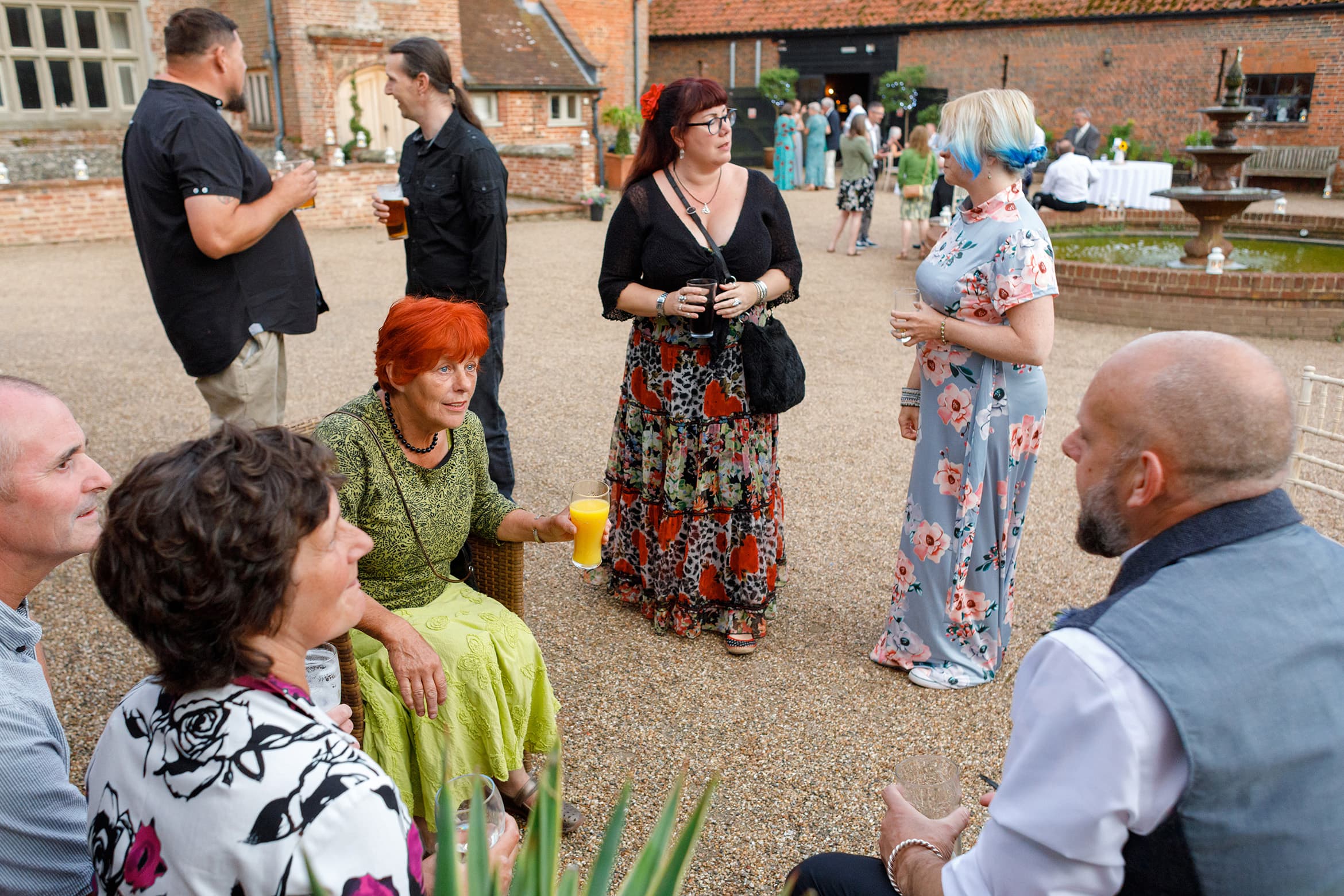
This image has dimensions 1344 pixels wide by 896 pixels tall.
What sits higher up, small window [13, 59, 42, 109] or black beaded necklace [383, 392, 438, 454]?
small window [13, 59, 42, 109]

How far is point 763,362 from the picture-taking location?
3639 millimetres

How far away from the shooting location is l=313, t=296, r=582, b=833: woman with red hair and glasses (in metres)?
2.62

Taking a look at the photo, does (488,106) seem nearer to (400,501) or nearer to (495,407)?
(495,407)

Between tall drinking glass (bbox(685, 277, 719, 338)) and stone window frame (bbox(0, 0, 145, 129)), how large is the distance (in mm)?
17886

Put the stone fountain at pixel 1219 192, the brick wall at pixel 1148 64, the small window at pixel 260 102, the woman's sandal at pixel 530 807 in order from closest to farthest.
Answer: the woman's sandal at pixel 530 807
the stone fountain at pixel 1219 192
the small window at pixel 260 102
the brick wall at pixel 1148 64

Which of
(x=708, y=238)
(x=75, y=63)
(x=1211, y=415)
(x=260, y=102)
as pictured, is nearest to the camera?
(x=1211, y=415)

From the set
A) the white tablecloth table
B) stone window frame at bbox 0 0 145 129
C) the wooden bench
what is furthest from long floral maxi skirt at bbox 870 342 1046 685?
the wooden bench

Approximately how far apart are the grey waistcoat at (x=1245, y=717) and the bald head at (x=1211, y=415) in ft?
0.48

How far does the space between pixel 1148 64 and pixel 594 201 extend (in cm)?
1488

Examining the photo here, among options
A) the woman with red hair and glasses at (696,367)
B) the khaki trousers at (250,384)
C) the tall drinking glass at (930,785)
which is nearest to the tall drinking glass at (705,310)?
the woman with red hair and glasses at (696,367)

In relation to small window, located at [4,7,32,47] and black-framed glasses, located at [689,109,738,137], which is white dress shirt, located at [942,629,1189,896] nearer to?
black-framed glasses, located at [689,109,738,137]

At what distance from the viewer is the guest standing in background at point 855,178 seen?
12.5m

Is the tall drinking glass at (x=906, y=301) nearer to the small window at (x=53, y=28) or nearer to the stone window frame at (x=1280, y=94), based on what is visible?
the small window at (x=53, y=28)

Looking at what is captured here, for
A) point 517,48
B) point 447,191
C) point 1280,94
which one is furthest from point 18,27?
point 1280,94
